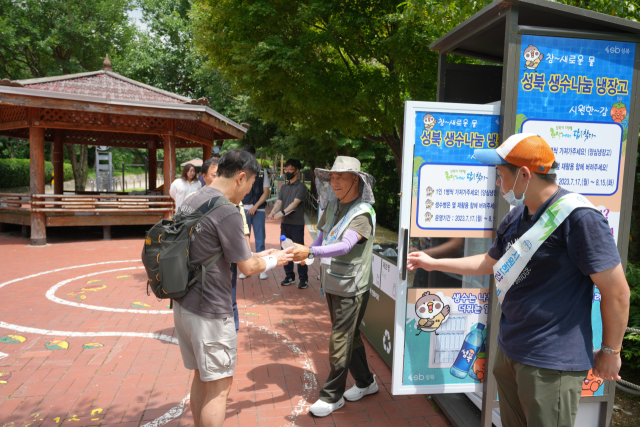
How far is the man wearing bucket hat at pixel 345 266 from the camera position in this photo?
3.03m

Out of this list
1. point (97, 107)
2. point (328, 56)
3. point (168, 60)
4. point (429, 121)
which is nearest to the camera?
point (429, 121)

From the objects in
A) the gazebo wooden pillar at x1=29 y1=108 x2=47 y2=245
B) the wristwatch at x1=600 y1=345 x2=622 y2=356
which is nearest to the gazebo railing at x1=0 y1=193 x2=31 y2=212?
the gazebo wooden pillar at x1=29 y1=108 x2=47 y2=245

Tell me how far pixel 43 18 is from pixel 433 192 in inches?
1018

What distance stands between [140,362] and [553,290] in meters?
3.63

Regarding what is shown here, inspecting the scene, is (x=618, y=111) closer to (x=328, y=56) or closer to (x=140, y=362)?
(x=140, y=362)

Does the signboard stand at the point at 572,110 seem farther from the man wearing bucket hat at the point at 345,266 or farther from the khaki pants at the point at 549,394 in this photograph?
the khaki pants at the point at 549,394

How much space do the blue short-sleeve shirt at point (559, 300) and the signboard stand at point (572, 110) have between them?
92cm

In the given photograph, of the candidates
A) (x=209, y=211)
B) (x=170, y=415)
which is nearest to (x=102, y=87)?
(x=170, y=415)

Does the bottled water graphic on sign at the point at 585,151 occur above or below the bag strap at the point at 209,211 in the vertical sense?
above

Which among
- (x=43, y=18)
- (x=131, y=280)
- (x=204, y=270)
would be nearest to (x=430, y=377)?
(x=204, y=270)

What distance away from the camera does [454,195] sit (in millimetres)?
2799

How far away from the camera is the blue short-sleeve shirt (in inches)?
67.5

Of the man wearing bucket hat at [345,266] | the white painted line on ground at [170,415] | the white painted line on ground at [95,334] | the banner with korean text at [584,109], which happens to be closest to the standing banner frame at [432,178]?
the banner with korean text at [584,109]

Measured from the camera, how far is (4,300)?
5.89 m
